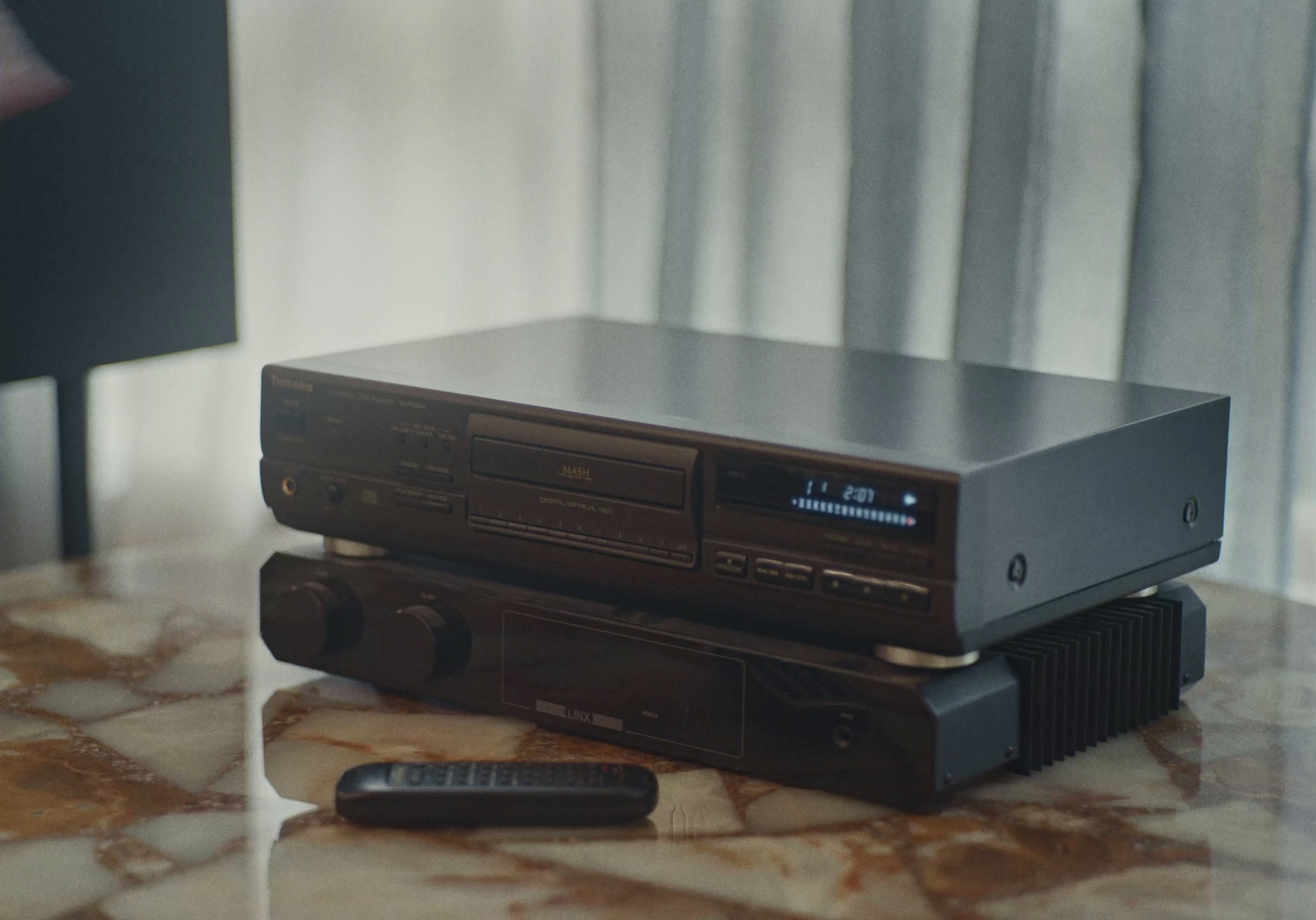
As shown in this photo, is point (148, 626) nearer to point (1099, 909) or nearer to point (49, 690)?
point (49, 690)

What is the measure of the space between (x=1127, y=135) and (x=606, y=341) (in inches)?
25.8

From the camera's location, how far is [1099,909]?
727mm

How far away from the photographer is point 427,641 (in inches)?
37.3

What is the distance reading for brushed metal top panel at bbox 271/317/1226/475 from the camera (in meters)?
0.84

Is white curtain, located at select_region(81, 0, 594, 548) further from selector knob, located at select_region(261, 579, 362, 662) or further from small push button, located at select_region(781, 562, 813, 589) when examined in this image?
small push button, located at select_region(781, 562, 813, 589)

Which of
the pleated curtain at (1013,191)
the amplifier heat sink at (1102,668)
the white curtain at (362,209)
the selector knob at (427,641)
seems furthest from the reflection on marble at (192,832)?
the white curtain at (362,209)

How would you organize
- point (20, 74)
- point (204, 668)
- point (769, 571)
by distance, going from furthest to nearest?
point (20, 74) < point (204, 668) < point (769, 571)

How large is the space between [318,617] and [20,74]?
2.02ft

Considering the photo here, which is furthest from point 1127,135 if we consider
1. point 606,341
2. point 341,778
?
point 341,778

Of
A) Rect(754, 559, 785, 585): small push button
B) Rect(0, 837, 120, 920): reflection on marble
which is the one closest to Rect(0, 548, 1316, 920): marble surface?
Rect(0, 837, 120, 920): reflection on marble

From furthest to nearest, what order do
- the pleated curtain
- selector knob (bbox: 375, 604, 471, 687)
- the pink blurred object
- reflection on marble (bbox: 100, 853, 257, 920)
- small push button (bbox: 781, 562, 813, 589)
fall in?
the pleated curtain < the pink blurred object < selector knob (bbox: 375, 604, 471, 687) < small push button (bbox: 781, 562, 813, 589) < reflection on marble (bbox: 100, 853, 257, 920)

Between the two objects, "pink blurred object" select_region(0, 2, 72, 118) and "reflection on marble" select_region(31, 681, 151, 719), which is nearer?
"reflection on marble" select_region(31, 681, 151, 719)

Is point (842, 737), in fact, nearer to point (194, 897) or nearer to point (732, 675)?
point (732, 675)

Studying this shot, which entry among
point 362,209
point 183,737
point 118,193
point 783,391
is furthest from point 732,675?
point 362,209
